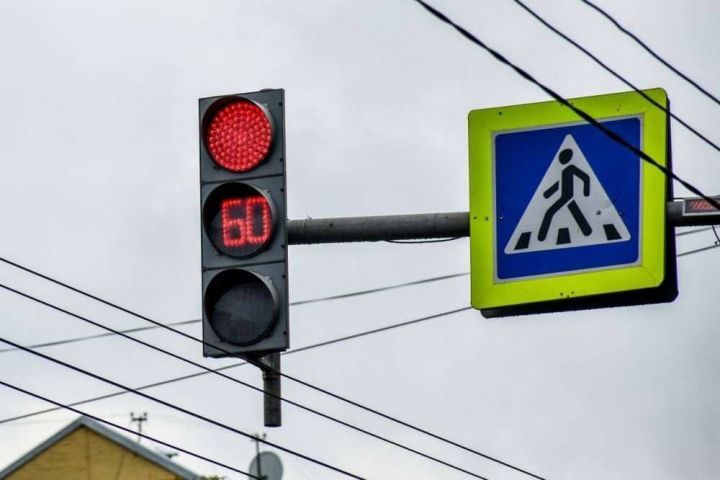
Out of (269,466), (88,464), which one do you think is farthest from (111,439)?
(269,466)

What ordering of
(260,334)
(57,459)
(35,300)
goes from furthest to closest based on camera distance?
(57,459)
(35,300)
(260,334)

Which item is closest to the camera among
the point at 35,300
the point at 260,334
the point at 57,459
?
the point at 260,334

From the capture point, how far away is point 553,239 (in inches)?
452

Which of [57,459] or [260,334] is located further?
[57,459]

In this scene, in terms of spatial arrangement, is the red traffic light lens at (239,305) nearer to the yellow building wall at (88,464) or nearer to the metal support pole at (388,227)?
the metal support pole at (388,227)

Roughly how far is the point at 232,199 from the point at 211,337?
70 cm

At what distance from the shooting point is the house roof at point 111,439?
39.2 m

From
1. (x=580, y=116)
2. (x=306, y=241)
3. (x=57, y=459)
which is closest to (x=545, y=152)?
(x=580, y=116)

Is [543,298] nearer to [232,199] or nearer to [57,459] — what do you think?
[232,199]

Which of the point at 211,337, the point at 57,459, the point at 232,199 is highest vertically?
the point at 232,199

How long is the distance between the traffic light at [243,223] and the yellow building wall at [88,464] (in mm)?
28469

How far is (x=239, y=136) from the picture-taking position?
36.7 ft

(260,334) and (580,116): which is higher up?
(580,116)

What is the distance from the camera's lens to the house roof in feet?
129
